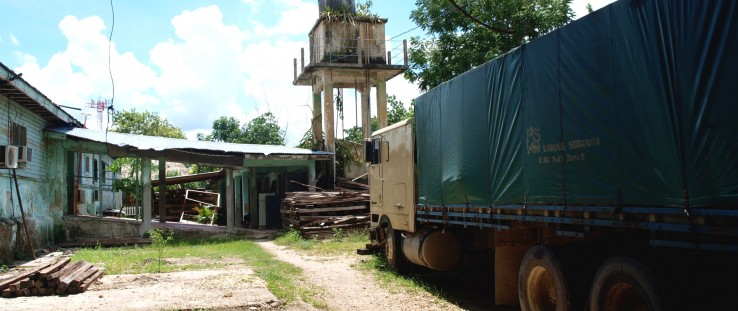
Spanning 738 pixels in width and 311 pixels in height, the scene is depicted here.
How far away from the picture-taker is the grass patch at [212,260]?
10664 millimetres

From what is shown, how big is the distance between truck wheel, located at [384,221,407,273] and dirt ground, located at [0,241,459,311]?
538 mm

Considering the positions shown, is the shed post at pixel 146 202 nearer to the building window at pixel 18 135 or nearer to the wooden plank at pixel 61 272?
the building window at pixel 18 135

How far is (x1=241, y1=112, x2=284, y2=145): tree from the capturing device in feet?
159

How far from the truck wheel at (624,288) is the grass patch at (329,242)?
11.7m

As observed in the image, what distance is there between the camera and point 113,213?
88.6 ft

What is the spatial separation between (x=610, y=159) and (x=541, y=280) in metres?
2.05

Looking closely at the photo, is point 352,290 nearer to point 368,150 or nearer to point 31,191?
point 368,150

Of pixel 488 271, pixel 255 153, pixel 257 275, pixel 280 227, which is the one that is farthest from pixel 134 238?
pixel 488 271

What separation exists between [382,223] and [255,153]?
1072 centimetres

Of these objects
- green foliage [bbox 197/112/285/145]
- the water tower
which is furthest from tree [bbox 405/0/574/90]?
green foliage [bbox 197/112/285/145]

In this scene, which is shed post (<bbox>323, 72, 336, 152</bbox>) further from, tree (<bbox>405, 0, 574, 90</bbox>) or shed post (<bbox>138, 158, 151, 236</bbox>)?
shed post (<bbox>138, 158, 151, 236</bbox>)

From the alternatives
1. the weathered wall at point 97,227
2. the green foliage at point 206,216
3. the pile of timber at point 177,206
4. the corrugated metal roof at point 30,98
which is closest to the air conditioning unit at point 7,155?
the corrugated metal roof at point 30,98

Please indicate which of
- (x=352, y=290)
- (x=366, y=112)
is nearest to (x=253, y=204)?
(x=366, y=112)

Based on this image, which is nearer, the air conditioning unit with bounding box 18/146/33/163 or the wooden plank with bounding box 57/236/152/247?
the air conditioning unit with bounding box 18/146/33/163
